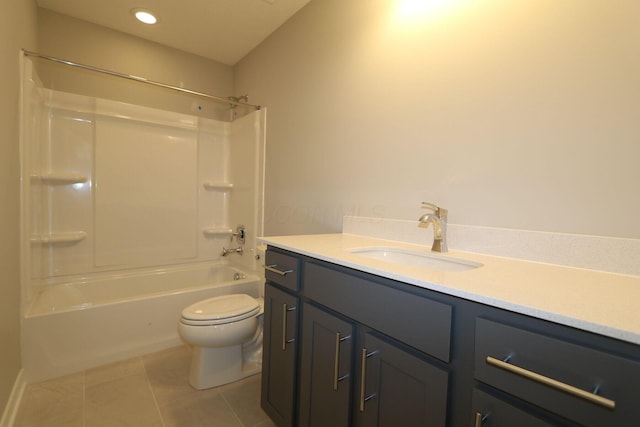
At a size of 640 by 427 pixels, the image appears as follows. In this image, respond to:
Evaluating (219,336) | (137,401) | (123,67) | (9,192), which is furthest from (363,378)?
(123,67)

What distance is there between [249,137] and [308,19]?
3.59 ft

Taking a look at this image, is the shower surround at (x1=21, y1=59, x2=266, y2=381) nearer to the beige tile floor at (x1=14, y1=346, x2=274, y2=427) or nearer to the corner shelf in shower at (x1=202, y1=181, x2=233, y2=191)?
the corner shelf in shower at (x1=202, y1=181, x2=233, y2=191)

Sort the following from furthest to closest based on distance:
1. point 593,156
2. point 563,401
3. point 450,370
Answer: point 593,156 → point 450,370 → point 563,401

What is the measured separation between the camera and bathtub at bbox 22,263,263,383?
177cm

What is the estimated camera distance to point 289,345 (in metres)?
1.25

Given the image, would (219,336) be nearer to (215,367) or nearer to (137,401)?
(215,367)

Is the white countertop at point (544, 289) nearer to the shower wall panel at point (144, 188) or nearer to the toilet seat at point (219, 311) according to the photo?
the toilet seat at point (219, 311)

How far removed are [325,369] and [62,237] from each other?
94.4 inches

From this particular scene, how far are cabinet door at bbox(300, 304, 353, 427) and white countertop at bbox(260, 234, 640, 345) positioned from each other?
9.4 inches

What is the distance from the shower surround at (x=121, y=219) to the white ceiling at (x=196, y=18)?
64 cm

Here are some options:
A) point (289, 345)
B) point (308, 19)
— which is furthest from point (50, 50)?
point (289, 345)

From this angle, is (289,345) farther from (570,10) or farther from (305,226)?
(570,10)

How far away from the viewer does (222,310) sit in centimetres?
173

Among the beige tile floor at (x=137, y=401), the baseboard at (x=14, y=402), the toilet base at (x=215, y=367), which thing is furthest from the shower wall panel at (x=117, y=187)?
the toilet base at (x=215, y=367)
